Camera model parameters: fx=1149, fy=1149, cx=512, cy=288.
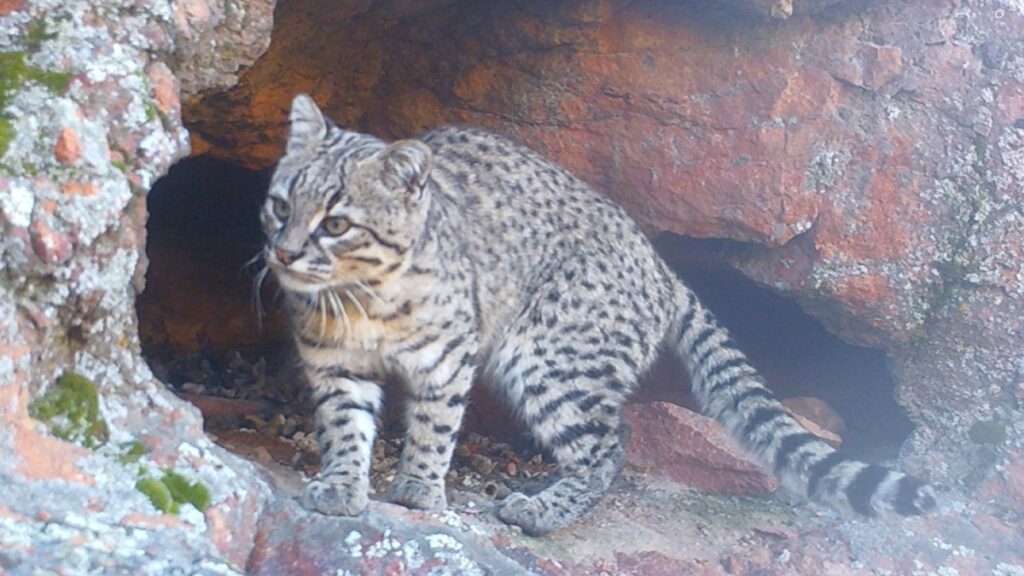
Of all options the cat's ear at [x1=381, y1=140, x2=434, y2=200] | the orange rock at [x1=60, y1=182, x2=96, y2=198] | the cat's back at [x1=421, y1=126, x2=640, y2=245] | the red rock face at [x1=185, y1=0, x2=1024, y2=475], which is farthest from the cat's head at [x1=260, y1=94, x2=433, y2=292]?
the red rock face at [x1=185, y1=0, x2=1024, y2=475]

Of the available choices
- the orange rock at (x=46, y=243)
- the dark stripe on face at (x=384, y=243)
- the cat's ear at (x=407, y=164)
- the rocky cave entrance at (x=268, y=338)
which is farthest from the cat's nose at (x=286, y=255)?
the rocky cave entrance at (x=268, y=338)

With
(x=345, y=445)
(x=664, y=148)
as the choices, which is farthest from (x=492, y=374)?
(x=664, y=148)

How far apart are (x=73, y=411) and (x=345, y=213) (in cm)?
136

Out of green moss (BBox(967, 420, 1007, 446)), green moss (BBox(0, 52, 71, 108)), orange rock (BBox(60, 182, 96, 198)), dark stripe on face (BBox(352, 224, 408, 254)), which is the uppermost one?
green moss (BBox(967, 420, 1007, 446))

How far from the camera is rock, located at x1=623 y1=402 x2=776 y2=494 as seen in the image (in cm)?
520

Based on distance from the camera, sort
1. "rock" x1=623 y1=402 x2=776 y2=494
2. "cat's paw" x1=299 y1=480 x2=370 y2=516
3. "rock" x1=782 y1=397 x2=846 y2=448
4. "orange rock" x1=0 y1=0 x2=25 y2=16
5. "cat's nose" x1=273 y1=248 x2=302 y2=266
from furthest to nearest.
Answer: "rock" x1=782 y1=397 x2=846 y2=448 → "rock" x1=623 y1=402 x2=776 y2=494 → "cat's nose" x1=273 y1=248 x2=302 y2=266 → "cat's paw" x1=299 y1=480 x2=370 y2=516 → "orange rock" x1=0 y1=0 x2=25 y2=16

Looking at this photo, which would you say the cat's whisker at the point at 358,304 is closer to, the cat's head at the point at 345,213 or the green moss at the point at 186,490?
the cat's head at the point at 345,213

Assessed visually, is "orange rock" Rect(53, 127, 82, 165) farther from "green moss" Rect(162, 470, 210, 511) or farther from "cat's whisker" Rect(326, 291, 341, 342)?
"cat's whisker" Rect(326, 291, 341, 342)

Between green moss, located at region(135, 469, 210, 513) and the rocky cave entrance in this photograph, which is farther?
the rocky cave entrance

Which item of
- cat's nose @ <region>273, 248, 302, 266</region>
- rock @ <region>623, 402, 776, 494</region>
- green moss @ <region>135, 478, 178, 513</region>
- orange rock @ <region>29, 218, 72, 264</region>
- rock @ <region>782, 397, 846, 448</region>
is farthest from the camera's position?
rock @ <region>782, 397, 846, 448</region>

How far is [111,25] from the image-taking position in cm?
353

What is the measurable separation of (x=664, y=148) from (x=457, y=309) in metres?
1.61

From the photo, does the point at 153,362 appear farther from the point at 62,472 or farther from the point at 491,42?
the point at 62,472

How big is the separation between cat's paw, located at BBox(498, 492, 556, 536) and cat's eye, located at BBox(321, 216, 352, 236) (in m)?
1.26
